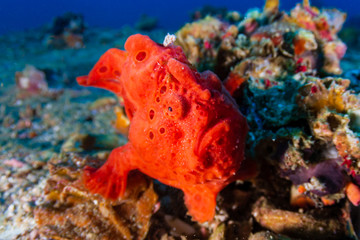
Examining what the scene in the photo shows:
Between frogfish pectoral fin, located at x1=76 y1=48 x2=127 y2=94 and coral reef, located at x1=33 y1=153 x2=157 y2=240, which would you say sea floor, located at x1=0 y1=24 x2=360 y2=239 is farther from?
frogfish pectoral fin, located at x1=76 y1=48 x2=127 y2=94

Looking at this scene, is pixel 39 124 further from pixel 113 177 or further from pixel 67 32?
pixel 67 32

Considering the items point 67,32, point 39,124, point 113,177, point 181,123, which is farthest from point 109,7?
point 181,123

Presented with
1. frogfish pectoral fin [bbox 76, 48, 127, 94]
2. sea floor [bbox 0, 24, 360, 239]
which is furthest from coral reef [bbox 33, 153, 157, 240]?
frogfish pectoral fin [bbox 76, 48, 127, 94]

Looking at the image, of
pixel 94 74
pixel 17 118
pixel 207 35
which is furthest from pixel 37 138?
pixel 207 35

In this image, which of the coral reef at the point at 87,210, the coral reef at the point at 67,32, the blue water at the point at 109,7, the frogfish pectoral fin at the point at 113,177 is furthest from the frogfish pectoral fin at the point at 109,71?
the blue water at the point at 109,7

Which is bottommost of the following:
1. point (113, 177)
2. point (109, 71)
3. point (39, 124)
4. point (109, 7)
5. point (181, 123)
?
point (181, 123)

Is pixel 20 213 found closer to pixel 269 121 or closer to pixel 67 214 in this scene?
pixel 67 214
